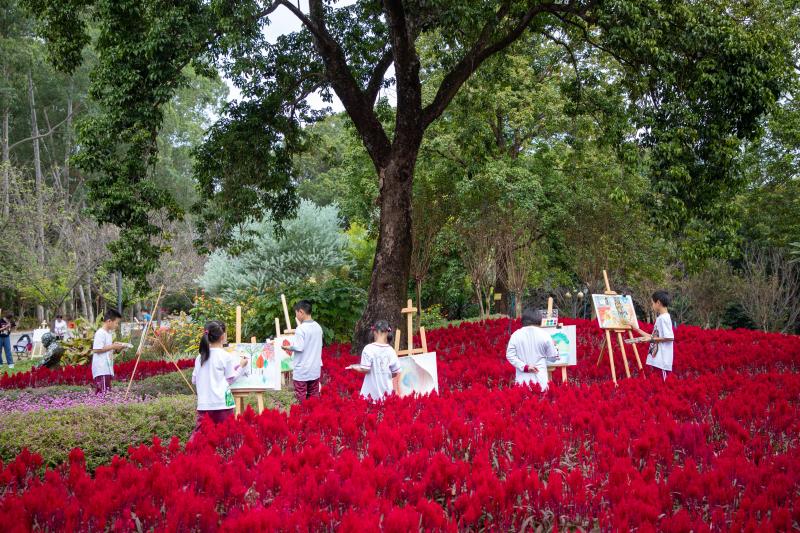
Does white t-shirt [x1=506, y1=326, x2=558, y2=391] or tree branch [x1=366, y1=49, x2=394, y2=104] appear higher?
tree branch [x1=366, y1=49, x2=394, y2=104]

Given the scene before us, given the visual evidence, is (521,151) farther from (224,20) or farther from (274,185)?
(224,20)

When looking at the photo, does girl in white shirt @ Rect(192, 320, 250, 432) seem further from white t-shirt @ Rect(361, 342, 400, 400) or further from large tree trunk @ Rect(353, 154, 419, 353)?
large tree trunk @ Rect(353, 154, 419, 353)

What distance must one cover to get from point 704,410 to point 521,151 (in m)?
19.2

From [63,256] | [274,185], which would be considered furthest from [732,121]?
[63,256]

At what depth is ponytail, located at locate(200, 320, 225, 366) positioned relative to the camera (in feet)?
22.4

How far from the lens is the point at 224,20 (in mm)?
10852

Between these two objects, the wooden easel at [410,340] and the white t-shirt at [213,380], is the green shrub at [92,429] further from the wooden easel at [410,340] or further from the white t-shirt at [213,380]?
the wooden easel at [410,340]

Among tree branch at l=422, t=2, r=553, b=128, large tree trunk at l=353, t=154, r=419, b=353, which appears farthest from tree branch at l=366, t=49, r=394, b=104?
large tree trunk at l=353, t=154, r=419, b=353

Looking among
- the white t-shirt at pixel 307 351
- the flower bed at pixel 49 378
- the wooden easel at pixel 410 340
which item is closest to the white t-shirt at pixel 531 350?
the wooden easel at pixel 410 340

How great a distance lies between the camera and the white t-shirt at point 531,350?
831 cm

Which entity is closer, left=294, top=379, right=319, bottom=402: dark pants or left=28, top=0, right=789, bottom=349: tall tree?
left=294, top=379, right=319, bottom=402: dark pants

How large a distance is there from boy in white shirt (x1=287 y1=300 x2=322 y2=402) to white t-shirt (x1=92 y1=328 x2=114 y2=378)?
3424mm

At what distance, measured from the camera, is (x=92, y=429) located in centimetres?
706

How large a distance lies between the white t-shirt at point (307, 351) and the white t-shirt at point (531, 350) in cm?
243
